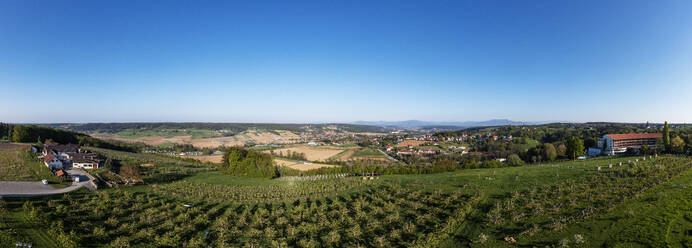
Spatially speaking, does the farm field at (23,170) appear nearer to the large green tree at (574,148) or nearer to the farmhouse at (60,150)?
the farmhouse at (60,150)

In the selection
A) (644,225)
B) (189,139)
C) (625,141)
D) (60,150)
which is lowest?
(189,139)

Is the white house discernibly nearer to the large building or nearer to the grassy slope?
the grassy slope

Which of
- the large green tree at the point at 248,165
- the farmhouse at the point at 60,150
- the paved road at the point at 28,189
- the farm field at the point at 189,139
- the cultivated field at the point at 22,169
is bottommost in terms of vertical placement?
the farm field at the point at 189,139

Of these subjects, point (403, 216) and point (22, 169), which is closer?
point (403, 216)

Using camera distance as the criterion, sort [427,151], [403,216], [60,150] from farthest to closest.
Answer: [427,151]
[60,150]
[403,216]

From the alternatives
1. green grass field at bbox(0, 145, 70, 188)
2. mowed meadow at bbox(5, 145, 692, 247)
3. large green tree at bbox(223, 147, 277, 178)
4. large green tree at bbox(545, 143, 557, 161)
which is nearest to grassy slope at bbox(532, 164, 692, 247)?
mowed meadow at bbox(5, 145, 692, 247)

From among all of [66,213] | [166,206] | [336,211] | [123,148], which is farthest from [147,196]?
[123,148]

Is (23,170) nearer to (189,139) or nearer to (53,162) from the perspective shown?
(53,162)

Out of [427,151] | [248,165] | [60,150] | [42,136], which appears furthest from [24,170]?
[427,151]

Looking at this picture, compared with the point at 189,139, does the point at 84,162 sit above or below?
above

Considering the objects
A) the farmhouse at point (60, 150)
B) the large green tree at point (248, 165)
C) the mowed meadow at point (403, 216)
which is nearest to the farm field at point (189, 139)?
the farmhouse at point (60, 150)
